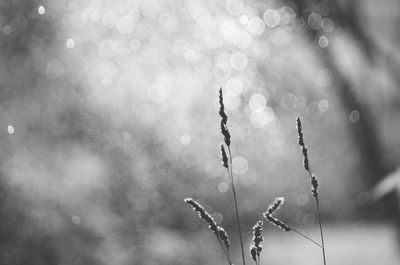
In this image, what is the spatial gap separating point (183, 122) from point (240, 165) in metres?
1.07

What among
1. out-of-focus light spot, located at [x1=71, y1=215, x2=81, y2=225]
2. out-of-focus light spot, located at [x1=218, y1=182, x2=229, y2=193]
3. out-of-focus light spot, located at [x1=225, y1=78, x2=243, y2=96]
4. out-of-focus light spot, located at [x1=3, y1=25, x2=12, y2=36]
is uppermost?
out-of-focus light spot, located at [x1=225, y1=78, x2=243, y2=96]

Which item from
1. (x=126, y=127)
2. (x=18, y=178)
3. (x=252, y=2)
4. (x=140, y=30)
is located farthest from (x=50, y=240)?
(x=252, y=2)

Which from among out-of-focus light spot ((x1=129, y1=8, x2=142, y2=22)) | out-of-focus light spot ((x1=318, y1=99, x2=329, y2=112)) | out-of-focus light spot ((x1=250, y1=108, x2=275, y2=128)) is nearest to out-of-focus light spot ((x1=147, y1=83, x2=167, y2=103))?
out-of-focus light spot ((x1=129, y1=8, x2=142, y2=22))

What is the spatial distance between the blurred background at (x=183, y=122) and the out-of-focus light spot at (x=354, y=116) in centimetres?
1

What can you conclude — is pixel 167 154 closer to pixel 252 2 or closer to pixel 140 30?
pixel 140 30

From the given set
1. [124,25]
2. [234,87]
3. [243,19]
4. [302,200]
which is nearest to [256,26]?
[243,19]

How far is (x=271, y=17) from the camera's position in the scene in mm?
4160

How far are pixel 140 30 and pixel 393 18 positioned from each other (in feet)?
7.71

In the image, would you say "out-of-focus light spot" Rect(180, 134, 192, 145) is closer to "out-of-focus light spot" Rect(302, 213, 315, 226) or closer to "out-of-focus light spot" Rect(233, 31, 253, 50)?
"out-of-focus light spot" Rect(233, 31, 253, 50)

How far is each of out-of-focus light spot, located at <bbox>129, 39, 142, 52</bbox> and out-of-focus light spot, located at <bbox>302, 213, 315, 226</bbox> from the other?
9.47 feet

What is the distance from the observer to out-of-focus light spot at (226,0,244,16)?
13.2 feet

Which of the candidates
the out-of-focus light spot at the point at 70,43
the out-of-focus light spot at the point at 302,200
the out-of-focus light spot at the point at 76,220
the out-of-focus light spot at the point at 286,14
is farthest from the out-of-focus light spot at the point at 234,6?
the out-of-focus light spot at the point at 302,200

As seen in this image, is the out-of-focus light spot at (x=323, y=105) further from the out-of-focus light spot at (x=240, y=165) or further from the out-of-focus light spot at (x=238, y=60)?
the out-of-focus light spot at (x=240, y=165)

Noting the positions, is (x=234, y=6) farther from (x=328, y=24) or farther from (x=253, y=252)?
(x=253, y=252)
